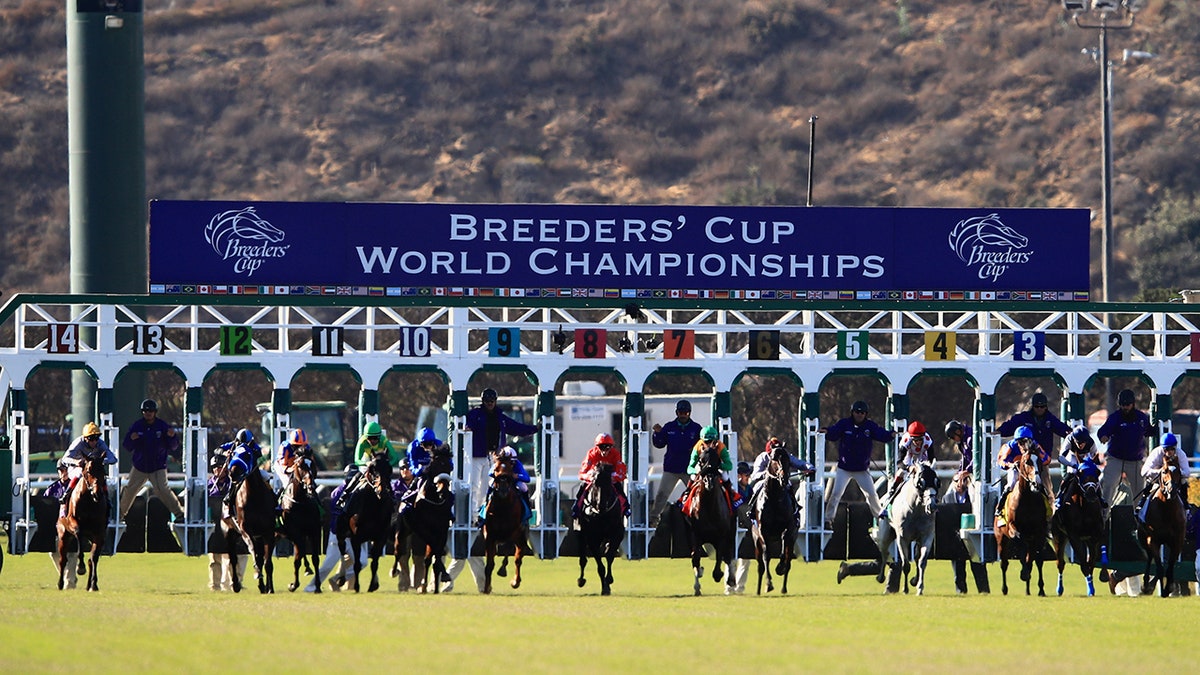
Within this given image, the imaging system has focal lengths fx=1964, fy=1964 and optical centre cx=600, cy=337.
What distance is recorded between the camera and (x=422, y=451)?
20094 millimetres

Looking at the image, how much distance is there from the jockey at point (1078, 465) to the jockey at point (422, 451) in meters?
6.37

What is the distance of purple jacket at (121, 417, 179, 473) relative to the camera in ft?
71.5

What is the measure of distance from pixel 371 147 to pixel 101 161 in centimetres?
3084

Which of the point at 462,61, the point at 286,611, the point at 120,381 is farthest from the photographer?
the point at 462,61

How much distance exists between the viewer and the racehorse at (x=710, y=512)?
66.0 feet

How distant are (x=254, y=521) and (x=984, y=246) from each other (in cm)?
944

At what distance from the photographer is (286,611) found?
16625 mm

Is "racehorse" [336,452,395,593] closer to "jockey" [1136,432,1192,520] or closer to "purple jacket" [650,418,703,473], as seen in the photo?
"purple jacket" [650,418,703,473]

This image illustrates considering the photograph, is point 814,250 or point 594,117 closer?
point 814,250

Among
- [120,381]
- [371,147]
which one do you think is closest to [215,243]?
[120,381]

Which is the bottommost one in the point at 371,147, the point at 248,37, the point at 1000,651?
the point at 1000,651

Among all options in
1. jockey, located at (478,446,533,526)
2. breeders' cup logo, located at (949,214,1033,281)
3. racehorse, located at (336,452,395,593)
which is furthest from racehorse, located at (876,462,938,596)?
racehorse, located at (336,452,395,593)

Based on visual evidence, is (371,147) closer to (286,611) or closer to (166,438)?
(166,438)

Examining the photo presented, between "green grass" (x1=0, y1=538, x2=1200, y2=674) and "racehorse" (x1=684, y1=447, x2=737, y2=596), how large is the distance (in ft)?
2.34
